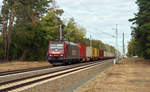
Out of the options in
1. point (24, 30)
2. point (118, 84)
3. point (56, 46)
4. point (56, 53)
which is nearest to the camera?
point (118, 84)

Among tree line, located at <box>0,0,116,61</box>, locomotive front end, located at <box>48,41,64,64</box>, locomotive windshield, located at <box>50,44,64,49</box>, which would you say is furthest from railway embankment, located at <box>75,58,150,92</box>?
tree line, located at <box>0,0,116,61</box>

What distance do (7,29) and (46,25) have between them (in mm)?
9767

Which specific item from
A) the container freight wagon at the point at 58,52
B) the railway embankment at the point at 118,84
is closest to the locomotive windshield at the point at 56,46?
the container freight wagon at the point at 58,52

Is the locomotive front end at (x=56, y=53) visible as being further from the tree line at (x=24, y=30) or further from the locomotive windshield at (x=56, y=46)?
the tree line at (x=24, y=30)

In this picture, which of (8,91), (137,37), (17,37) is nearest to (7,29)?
(17,37)

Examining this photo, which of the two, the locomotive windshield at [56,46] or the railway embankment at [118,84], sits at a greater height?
the locomotive windshield at [56,46]

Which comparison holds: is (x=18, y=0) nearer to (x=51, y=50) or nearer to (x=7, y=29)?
(x=7, y=29)

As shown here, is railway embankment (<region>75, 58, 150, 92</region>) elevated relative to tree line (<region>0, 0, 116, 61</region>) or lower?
lower

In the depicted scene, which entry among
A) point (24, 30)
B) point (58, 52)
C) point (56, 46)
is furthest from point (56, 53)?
point (24, 30)

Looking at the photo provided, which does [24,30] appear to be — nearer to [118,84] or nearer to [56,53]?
[56,53]

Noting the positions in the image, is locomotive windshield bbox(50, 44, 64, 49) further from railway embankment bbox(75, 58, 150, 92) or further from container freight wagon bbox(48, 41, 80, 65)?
railway embankment bbox(75, 58, 150, 92)

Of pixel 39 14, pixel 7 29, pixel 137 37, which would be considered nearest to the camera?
pixel 137 37

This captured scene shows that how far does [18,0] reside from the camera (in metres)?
42.3

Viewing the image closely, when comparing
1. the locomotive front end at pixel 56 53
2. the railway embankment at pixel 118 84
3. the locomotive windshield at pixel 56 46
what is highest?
the locomotive windshield at pixel 56 46
